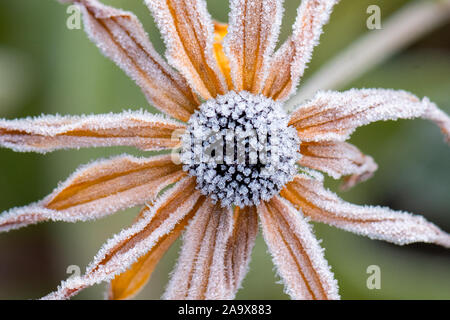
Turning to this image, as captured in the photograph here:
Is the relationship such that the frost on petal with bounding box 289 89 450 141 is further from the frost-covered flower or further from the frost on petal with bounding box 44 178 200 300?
the frost on petal with bounding box 44 178 200 300

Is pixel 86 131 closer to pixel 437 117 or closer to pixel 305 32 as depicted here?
pixel 305 32

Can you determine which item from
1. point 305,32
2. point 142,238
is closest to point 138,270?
point 142,238

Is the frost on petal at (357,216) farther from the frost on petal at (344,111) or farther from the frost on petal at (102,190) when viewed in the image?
the frost on petal at (102,190)

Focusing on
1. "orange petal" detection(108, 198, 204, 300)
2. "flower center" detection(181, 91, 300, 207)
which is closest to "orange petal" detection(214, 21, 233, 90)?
"flower center" detection(181, 91, 300, 207)
